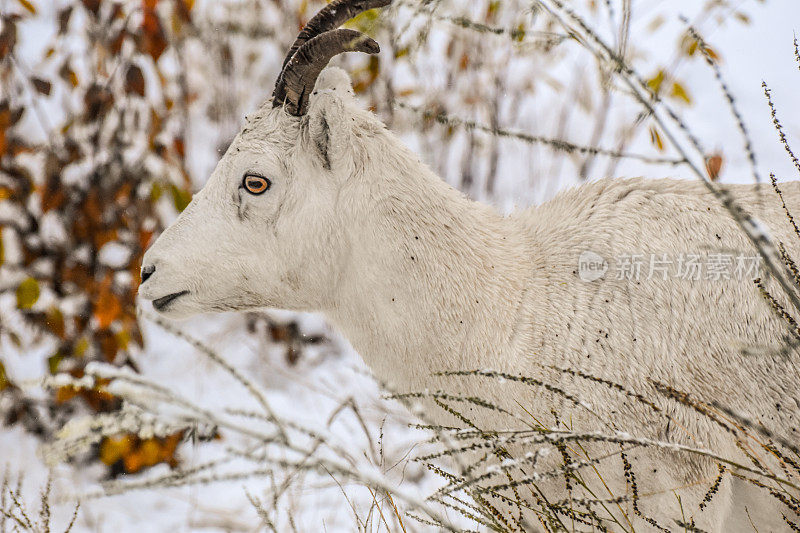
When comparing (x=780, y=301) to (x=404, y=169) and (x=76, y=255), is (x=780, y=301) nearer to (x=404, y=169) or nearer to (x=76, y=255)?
(x=404, y=169)

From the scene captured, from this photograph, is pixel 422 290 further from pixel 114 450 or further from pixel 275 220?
pixel 114 450

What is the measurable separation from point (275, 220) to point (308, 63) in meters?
0.57

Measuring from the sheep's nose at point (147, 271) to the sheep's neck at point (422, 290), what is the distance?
68 cm

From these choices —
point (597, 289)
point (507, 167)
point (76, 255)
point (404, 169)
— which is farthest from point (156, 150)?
point (507, 167)

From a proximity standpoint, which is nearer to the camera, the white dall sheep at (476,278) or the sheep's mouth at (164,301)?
the white dall sheep at (476,278)

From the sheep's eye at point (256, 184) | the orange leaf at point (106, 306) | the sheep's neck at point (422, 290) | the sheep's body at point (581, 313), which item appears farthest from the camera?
the orange leaf at point (106, 306)

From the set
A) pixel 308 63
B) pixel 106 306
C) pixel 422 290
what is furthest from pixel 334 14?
pixel 106 306

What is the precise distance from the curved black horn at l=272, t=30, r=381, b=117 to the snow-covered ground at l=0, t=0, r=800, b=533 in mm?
998

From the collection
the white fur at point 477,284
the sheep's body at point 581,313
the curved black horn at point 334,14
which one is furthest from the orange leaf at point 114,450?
the curved black horn at point 334,14

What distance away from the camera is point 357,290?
255 centimetres

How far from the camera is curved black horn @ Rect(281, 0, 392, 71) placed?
255 centimetres

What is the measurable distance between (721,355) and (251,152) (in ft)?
5.89

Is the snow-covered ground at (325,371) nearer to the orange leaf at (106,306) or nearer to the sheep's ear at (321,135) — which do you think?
the orange leaf at (106,306)

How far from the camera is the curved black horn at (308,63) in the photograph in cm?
241
